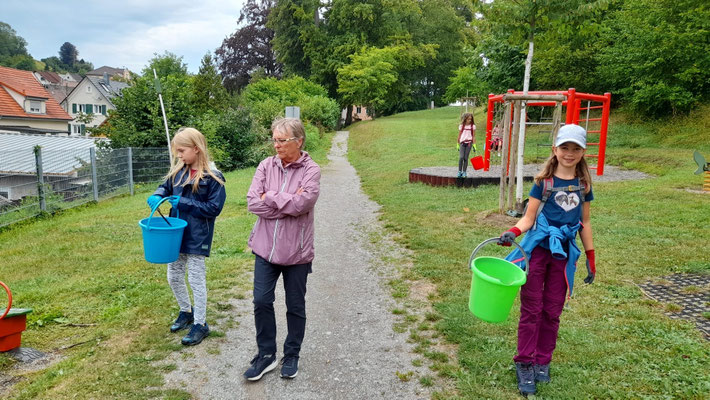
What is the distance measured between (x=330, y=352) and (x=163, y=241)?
1.57 metres

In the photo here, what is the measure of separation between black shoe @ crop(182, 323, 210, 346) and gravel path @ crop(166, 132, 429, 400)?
64 mm

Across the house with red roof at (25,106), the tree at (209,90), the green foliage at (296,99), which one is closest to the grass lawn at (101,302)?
the tree at (209,90)

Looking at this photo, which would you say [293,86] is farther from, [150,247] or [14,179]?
[150,247]

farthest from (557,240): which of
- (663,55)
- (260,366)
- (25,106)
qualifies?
(25,106)

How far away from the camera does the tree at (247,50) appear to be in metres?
51.2

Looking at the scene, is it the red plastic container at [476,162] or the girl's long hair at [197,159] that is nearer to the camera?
the girl's long hair at [197,159]

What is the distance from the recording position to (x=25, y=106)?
3700cm

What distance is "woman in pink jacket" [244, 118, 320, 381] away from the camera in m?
3.32

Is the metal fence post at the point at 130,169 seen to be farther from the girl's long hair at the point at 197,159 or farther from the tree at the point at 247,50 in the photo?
the tree at the point at 247,50

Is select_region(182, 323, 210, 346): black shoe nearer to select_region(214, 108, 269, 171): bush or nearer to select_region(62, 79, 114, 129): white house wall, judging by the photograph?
select_region(214, 108, 269, 171): bush

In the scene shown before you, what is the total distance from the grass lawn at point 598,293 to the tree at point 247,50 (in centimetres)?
4251

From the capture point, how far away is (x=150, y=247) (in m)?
3.66

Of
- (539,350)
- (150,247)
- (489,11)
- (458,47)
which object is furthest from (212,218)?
(458,47)

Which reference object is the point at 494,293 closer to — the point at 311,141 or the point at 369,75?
the point at 311,141
